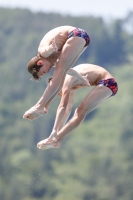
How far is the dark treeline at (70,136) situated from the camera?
2003 inches

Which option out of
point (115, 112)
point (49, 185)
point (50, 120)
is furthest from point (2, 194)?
point (115, 112)

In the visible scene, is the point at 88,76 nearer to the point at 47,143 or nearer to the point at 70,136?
the point at 47,143

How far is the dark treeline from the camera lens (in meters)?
50.9

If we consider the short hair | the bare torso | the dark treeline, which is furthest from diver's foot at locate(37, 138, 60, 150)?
the dark treeline

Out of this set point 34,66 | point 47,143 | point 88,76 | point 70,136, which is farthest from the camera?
point 70,136

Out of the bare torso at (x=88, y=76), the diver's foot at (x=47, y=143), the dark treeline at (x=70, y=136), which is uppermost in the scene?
the bare torso at (x=88, y=76)

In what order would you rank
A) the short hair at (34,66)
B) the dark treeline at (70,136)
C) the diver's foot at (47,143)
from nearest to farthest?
the short hair at (34,66) < the diver's foot at (47,143) < the dark treeline at (70,136)

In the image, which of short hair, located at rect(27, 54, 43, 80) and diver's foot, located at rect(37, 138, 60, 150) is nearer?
short hair, located at rect(27, 54, 43, 80)

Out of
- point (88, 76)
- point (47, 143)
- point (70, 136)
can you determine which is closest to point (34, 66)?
point (88, 76)

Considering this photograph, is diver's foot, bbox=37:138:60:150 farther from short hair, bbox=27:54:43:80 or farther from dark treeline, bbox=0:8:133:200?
dark treeline, bbox=0:8:133:200

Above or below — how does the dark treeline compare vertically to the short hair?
below

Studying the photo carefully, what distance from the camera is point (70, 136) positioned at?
Answer: 67562 millimetres

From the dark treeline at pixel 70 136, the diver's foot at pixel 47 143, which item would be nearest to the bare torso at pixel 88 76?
the diver's foot at pixel 47 143

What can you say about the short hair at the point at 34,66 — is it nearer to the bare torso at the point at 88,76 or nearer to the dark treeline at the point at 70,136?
the bare torso at the point at 88,76
